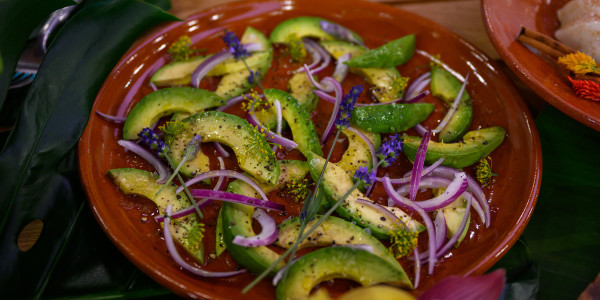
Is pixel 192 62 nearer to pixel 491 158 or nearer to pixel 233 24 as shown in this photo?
pixel 233 24

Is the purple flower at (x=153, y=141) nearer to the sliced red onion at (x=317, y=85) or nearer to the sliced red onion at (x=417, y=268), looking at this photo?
the sliced red onion at (x=317, y=85)

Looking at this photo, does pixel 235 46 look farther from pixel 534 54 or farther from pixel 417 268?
pixel 534 54

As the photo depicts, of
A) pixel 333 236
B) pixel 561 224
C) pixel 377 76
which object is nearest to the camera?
pixel 333 236

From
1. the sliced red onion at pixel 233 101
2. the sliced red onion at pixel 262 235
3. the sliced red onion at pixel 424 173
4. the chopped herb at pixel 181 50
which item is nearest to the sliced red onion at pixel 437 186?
the sliced red onion at pixel 424 173

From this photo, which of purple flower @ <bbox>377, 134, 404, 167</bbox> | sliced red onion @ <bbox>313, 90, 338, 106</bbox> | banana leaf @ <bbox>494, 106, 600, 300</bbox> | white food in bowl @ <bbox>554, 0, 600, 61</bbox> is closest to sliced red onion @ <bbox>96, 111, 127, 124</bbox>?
sliced red onion @ <bbox>313, 90, 338, 106</bbox>

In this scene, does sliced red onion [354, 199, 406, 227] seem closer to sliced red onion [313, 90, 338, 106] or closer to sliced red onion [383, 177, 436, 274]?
sliced red onion [383, 177, 436, 274]

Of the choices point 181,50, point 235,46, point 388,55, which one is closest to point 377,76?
point 388,55

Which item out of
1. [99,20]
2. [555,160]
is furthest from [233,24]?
[555,160]
